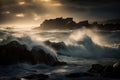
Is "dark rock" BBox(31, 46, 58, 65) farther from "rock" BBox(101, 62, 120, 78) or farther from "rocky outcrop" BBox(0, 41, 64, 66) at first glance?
"rock" BBox(101, 62, 120, 78)

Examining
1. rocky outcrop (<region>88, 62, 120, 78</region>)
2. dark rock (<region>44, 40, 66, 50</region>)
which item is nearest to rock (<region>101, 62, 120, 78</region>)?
rocky outcrop (<region>88, 62, 120, 78</region>)

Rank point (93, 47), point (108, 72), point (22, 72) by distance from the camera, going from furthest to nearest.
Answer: point (93, 47) → point (22, 72) → point (108, 72)

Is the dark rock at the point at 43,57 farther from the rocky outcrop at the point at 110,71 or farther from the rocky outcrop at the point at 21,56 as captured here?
the rocky outcrop at the point at 110,71

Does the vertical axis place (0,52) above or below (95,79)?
above

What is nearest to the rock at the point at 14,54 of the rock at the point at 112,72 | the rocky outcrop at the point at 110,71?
the rocky outcrop at the point at 110,71

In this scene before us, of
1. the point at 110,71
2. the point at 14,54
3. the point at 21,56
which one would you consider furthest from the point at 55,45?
the point at 110,71

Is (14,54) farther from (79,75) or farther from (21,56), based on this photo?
(79,75)

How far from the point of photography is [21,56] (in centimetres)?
2597

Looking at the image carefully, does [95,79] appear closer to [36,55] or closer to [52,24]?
[36,55]

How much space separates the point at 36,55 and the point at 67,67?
3.13m

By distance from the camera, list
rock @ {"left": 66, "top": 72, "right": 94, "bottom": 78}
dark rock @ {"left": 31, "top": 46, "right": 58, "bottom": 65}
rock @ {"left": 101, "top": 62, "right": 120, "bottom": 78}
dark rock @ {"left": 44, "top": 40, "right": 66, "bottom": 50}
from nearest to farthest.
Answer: rock @ {"left": 101, "top": 62, "right": 120, "bottom": 78}, rock @ {"left": 66, "top": 72, "right": 94, "bottom": 78}, dark rock @ {"left": 31, "top": 46, "right": 58, "bottom": 65}, dark rock @ {"left": 44, "top": 40, "right": 66, "bottom": 50}

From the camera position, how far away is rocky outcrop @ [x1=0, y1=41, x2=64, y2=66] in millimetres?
25423

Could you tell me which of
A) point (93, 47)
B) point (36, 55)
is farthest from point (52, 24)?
point (36, 55)

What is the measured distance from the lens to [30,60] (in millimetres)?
25984
